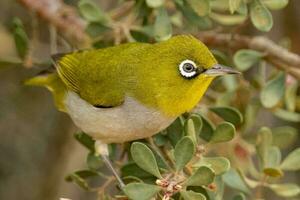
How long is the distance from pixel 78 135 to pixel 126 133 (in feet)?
0.80

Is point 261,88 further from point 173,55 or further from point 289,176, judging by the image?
point 289,176

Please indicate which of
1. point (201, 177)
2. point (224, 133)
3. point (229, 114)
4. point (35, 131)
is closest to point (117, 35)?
point (229, 114)

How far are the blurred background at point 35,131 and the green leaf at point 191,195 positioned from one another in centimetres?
169

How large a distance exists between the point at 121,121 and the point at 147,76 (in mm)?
184

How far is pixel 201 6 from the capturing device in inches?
105

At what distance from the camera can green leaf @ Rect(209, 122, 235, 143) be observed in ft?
7.91

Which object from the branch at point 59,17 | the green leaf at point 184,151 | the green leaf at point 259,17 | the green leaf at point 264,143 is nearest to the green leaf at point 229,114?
the green leaf at point 264,143

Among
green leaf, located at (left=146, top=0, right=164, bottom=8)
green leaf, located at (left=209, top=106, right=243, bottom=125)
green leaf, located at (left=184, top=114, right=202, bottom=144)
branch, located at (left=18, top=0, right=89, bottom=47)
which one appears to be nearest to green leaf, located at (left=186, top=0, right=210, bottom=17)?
green leaf, located at (left=146, top=0, right=164, bottom=8)

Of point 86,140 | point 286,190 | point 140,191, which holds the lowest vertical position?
point 140,191

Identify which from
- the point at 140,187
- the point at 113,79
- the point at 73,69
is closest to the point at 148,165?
the point at 140,187

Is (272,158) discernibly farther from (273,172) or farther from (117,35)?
(117,35)

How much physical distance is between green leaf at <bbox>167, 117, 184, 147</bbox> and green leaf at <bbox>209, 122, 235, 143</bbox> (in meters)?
0.16

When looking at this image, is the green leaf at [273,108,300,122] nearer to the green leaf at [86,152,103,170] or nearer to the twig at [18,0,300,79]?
the twig at [18,0,300,79]

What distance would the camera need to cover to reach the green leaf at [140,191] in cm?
220
